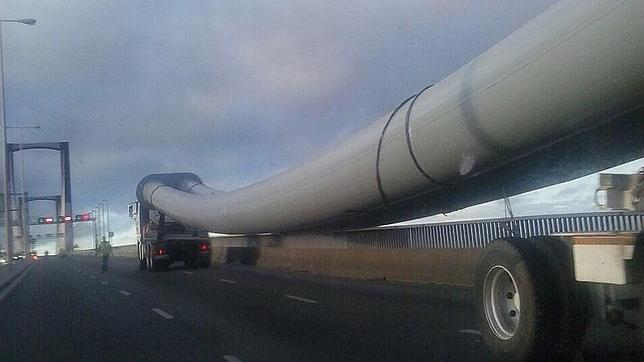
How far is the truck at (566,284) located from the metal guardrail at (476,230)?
782 mm

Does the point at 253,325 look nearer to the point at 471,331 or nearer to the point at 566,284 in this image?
the point at 471,331

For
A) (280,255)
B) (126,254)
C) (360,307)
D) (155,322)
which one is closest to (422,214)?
(360,307)

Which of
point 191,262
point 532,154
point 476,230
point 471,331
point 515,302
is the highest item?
point 532,154

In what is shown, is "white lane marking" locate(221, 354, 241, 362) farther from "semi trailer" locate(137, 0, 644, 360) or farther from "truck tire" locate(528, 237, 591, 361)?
"truck tire" locate(528, 237, 591, 361)

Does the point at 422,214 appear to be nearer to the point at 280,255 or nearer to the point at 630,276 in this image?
the point at 630,276

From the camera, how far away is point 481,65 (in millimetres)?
12648

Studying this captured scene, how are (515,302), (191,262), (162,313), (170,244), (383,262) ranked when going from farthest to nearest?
(191,262) → (170,244) → (383,262) → (162,313) → (515,302)

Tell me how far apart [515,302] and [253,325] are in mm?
6456

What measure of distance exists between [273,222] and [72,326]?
10.0 meters

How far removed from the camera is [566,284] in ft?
29.5

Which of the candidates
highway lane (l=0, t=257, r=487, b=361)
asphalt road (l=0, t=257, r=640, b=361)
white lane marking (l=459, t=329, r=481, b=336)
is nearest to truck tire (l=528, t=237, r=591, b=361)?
asphalt road (l=0, t=257, r=640, b=361)

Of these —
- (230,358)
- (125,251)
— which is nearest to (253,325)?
(230,358)

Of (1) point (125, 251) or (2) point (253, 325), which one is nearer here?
(2) point (253, 325)

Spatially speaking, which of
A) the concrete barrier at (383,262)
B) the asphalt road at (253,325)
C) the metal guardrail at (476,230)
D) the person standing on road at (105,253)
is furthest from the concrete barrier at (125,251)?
the asphalt road at (253,325)
